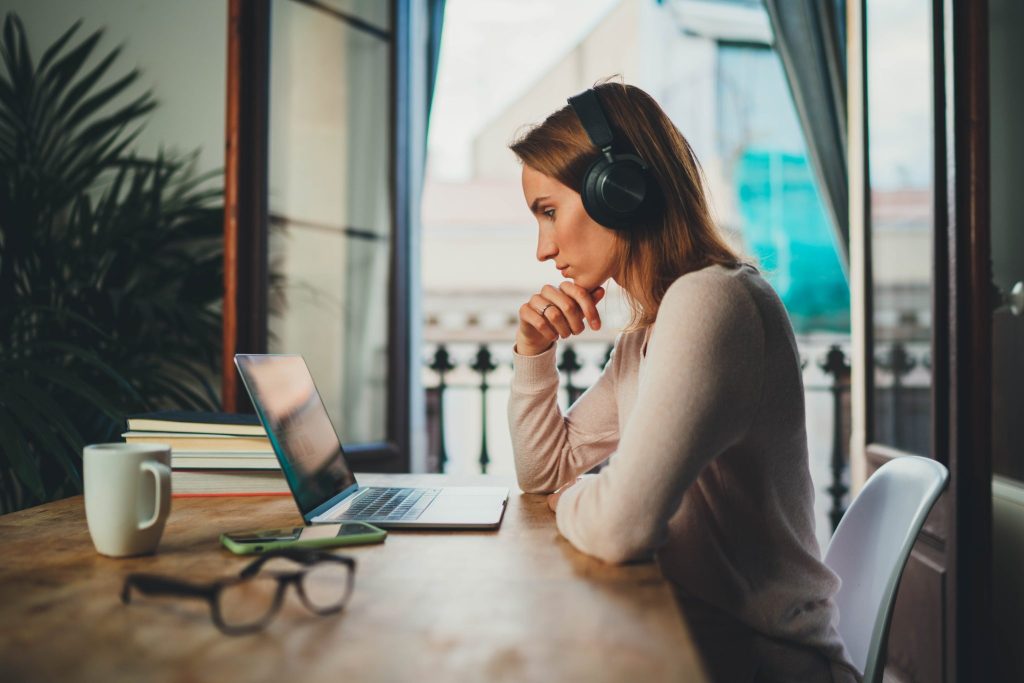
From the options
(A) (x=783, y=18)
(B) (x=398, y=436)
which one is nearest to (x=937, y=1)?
(A) (x=783, y=18)

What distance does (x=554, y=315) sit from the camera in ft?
4.15

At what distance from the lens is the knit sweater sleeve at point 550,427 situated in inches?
50.5

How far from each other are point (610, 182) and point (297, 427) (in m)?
0.56

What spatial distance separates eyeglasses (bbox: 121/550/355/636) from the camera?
2.00ft

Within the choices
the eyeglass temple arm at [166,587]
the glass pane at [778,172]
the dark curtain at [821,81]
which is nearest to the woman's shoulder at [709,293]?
the eyeglass temple arm at [166,587]

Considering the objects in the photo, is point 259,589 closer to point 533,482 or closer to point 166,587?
point 166,587

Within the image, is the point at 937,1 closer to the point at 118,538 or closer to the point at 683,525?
the point at 683,525

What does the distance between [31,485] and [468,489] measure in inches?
33.1

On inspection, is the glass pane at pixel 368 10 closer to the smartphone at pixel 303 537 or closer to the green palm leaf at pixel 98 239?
the green palm leaf at pixel 98 239

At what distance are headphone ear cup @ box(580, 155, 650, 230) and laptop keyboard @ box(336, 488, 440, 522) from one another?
0.50 meters

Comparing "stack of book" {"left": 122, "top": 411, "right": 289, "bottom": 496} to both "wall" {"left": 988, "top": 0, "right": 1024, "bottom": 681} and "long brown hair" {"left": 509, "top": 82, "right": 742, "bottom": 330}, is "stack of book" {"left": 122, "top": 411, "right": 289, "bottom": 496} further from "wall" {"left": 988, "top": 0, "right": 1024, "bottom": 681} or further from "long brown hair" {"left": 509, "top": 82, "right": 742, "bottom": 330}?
"wall" {"left": 988, "top": 0, "right": 1024, "bottom": 681}

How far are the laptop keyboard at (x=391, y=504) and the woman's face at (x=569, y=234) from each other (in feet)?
1.43

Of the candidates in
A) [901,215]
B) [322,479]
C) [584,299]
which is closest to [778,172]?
[901,215]

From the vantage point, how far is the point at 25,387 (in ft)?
5.16
